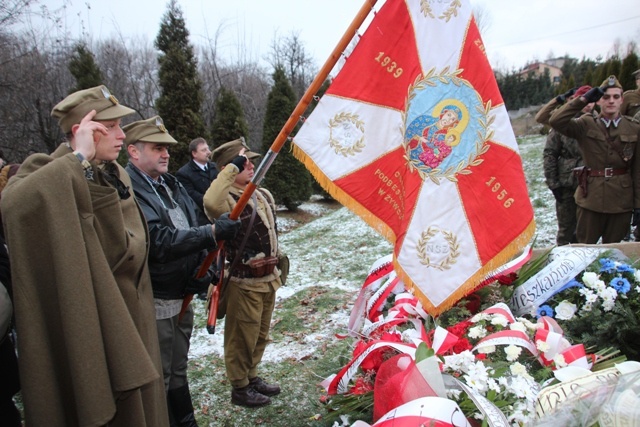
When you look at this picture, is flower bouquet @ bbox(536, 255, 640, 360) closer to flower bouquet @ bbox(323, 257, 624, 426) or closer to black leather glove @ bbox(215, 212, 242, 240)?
flower bouquet @ bbox(323, 257, 624, 426)

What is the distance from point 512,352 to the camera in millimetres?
2039

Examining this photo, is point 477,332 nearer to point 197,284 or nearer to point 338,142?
point 338,142

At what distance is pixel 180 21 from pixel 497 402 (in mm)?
13716

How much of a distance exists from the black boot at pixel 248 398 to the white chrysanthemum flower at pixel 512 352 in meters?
2.10

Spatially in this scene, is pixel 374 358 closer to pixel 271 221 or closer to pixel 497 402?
pixel 497 402

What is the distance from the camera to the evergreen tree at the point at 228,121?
1262cm

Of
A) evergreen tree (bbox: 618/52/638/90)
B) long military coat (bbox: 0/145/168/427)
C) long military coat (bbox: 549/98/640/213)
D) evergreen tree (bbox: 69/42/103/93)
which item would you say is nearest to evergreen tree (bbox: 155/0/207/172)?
evergreen tree (bbox: 69/42/103/93)

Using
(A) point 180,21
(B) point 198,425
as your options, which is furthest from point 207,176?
(A) point 180,21

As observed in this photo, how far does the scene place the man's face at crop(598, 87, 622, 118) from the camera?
4.29 meters

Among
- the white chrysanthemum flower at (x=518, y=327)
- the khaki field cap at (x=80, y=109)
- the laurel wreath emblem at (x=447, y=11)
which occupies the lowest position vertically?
the white chrysanthemum flower at (x=518, y=327)

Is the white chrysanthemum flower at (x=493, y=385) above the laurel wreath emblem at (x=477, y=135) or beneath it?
beneath

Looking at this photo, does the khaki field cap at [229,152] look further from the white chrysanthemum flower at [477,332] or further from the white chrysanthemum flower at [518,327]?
the white chrysanthemum flower at [518,327]

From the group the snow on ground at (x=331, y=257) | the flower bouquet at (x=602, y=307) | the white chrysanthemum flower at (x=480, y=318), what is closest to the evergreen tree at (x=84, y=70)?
the snow on ground at (x=331, y=257)

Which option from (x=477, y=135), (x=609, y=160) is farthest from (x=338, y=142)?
(x=609, y=160)
